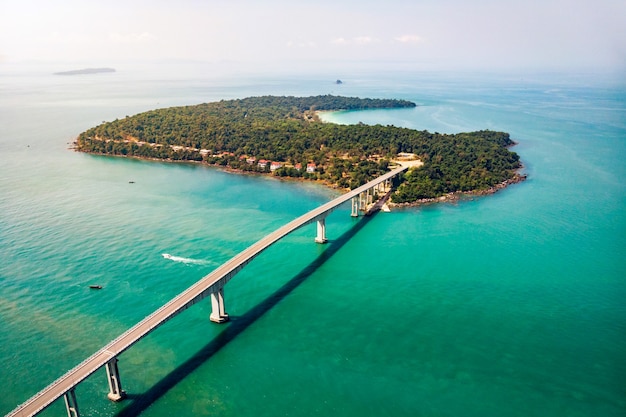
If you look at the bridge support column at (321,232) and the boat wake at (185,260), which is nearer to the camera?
the boat wake at (185,260)

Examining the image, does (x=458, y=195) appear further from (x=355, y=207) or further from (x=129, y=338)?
(x=129, y=338)

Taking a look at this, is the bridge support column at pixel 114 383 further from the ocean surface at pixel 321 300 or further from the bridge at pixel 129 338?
the ocean surface at pixel 321 300

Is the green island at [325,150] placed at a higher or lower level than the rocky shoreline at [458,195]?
higher

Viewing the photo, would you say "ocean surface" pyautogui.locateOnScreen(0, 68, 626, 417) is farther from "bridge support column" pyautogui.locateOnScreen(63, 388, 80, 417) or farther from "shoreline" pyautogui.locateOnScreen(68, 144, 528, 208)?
"shoreline" pyautogui.locateOnScreen(68, 144, 528, 208)

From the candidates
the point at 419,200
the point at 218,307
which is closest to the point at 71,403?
the point at 218,307

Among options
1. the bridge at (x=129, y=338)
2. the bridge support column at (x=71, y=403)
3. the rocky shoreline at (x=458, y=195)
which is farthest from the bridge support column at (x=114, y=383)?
the rocky shoreline at (x=458, y=195)

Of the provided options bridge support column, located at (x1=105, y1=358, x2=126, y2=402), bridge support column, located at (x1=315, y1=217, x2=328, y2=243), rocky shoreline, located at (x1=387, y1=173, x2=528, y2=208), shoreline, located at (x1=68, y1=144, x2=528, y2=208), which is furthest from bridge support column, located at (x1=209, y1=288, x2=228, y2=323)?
rocky shoreline, located at (x1=387, y1=173, x2=528, y2=208)
